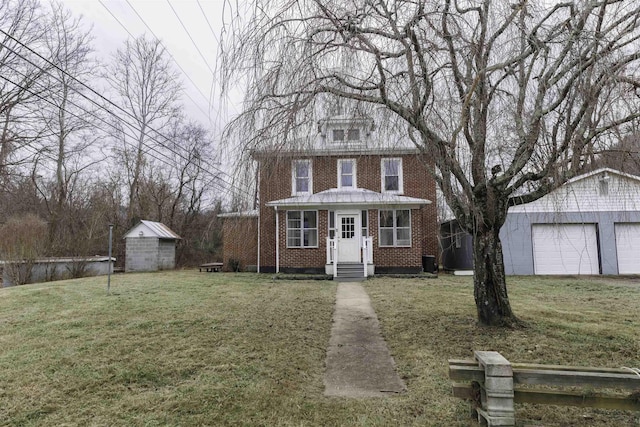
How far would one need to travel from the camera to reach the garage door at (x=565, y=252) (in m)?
14.7

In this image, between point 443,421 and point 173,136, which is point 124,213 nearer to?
point 173,136

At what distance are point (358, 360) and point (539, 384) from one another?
Answer: 93.4 inches

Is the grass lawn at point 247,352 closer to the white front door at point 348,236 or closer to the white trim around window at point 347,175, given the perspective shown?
the white front door at point 348,236

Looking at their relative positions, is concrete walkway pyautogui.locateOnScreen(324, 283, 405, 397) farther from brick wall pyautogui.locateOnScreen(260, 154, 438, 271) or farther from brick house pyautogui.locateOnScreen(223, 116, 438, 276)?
brick wall pyautogui.locateOnScreen(260, 154, 438, 271)

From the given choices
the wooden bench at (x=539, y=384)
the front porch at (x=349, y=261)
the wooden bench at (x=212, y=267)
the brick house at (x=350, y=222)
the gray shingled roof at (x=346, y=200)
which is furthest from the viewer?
the wooden bench at (x=212, y=267)

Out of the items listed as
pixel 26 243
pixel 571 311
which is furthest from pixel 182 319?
pixel 26 243

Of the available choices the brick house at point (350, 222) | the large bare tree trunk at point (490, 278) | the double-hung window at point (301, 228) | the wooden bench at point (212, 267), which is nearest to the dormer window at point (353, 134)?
the large bare tree trunk at point (490, 278)

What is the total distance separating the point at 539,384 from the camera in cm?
265

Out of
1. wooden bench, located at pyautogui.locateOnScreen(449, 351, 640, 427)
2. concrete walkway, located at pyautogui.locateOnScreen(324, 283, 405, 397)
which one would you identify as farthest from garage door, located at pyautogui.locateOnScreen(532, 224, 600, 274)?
wooden bench, located at pyautogui.locateOnScreen(449, 351, 640, 427)

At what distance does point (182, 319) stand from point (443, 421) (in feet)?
16.5

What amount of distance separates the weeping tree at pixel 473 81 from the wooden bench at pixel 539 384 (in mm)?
2752

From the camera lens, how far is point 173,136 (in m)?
24.6

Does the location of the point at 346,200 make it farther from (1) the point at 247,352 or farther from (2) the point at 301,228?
(1) the point at 247,352

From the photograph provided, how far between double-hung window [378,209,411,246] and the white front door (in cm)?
99
